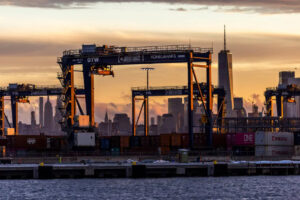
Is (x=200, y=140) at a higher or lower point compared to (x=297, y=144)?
higher

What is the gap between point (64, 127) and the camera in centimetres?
13375

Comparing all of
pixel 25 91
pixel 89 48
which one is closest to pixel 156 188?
pixel 89 48

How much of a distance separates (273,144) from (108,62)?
29893 mm

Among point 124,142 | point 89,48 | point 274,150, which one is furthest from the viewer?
point 124,142

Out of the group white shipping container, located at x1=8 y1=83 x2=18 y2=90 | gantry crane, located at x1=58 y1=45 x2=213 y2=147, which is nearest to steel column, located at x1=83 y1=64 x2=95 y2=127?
gantry crane, located at x1=58 y1=45 x2=213 y2=147

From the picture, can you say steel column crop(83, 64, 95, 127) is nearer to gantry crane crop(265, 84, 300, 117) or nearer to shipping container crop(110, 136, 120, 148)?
shipping container crop(110, 136, 120, 148)

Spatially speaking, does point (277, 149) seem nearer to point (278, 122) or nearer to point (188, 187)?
point (278, 122)

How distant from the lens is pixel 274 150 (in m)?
134

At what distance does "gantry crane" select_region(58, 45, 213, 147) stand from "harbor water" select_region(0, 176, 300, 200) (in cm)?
2499

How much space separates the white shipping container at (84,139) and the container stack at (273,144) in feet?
86.7

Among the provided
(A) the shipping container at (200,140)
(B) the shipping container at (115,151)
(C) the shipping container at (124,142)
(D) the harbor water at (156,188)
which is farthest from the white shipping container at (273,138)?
(D) the harbor water at (156,188)

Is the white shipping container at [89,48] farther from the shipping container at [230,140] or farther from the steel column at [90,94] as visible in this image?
the shipping container at [230,140]

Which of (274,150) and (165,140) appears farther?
(165,140)

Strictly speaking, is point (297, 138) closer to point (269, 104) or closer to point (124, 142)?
point (124, 142)
